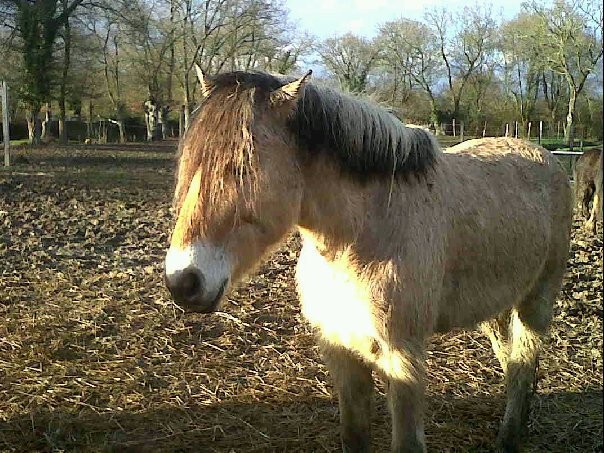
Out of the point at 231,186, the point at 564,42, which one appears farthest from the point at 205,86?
the point at 564,42

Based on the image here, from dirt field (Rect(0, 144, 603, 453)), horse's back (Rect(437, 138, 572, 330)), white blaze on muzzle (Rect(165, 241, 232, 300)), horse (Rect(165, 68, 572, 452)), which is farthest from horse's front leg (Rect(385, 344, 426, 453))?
white blaze on muzzle (Rect(165, 241, 232, 300))

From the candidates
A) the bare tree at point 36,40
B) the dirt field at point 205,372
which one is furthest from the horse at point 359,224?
the bare tree at point 36,40

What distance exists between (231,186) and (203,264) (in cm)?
27

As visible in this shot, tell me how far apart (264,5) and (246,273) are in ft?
107

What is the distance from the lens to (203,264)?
1845 mm

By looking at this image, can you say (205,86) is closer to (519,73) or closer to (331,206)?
(331,206)

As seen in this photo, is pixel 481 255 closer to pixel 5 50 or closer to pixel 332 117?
pixel 332 117

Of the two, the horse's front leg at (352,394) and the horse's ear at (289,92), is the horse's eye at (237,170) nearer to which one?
the horse's ear at (289,92)

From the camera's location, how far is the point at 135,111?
4181 centimetres

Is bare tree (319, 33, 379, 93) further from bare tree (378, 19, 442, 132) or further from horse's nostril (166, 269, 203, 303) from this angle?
horse's nostril (166, 269, 203, 303)

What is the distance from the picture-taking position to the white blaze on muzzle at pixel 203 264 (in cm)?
183

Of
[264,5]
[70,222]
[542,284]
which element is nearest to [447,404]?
[542,284]

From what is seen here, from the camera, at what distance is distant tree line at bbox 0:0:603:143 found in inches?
1003

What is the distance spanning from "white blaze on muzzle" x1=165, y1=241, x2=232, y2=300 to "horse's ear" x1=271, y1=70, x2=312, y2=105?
0.55 meters
